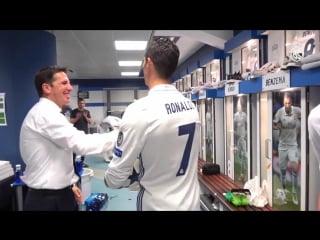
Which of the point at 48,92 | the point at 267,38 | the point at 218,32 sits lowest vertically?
the point at 48,92

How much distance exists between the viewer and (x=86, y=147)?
186 centimetres

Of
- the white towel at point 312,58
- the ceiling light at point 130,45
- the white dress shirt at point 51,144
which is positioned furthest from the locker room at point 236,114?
the white dress shirt at point 51,144

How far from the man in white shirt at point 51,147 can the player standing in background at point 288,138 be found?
208cm

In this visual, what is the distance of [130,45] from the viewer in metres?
6.71

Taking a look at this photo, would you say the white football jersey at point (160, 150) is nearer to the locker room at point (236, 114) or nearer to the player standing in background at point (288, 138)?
the locker room at point (236, 114)

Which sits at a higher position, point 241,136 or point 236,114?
point 236,114

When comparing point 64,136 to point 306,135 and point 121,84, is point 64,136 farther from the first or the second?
point 121,84

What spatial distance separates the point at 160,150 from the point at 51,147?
885 millimetres

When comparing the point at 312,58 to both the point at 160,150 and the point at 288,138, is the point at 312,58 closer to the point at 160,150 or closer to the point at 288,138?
the point at 288,138

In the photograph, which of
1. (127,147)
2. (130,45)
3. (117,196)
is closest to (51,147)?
(127,147)

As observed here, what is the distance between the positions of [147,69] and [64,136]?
28.2 inches
